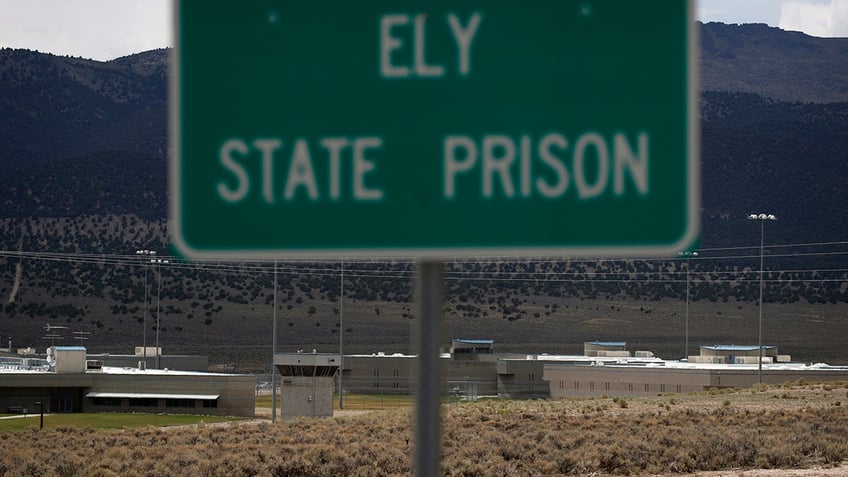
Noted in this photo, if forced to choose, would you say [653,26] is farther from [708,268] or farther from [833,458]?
Answer: [708,268]

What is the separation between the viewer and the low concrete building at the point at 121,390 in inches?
2623

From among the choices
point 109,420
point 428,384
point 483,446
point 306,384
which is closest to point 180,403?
point 109,420

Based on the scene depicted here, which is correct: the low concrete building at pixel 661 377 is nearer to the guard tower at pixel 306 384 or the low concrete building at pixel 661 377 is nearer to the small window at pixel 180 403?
the guard tower at pixel 306 384

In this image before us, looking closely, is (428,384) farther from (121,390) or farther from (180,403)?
(121,390)

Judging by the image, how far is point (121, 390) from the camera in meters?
68.4

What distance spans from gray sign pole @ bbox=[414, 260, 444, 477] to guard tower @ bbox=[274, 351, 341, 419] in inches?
2188

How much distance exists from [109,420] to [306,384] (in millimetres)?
10927

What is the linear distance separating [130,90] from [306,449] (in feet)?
527

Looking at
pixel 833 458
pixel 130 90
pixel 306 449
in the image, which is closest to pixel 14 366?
pixel 306 449

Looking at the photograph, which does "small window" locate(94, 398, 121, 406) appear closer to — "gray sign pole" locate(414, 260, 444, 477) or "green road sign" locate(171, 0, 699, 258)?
"green road sign" locate(171, 0, 699, 258)

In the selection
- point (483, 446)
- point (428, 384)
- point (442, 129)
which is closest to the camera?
point (428, 384)

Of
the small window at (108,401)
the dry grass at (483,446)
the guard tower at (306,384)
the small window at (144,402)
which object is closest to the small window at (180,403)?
the small window at (144,402)

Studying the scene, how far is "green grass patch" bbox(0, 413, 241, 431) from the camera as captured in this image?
5681cm

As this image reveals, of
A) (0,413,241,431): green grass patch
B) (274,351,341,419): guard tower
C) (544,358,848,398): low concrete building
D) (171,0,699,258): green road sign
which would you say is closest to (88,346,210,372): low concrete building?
(0,413,241,431): green grass patch
